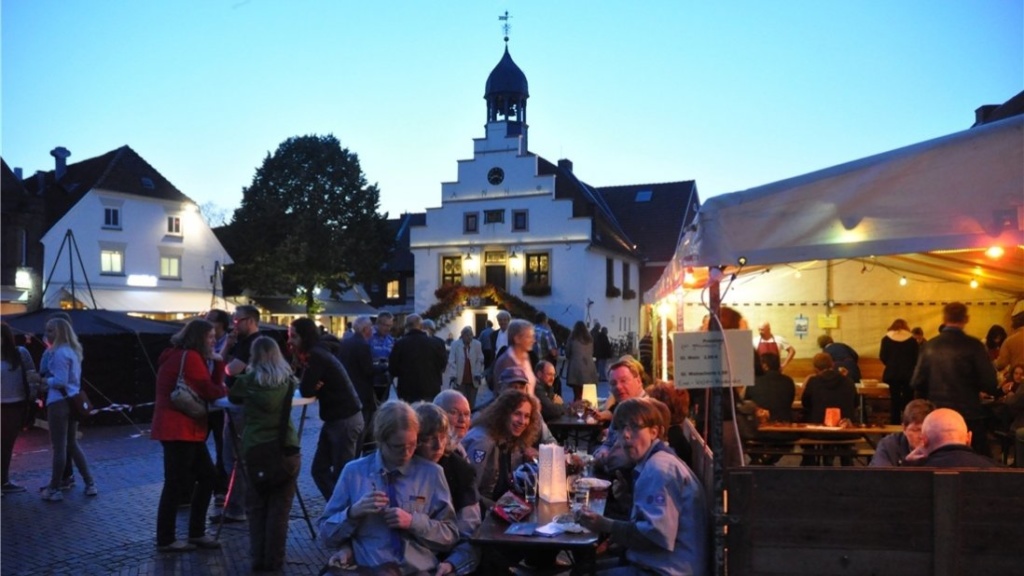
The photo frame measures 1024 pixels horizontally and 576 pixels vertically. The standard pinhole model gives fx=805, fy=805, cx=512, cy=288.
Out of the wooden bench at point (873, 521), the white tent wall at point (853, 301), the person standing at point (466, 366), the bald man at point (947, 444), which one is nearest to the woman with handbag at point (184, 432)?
the wooden bench at point (873, 521)

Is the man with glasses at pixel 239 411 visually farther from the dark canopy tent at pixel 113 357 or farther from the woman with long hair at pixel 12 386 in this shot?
the dark canopy tent at pixel 113 357

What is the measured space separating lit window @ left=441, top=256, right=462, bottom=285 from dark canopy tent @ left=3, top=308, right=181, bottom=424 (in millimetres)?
20814

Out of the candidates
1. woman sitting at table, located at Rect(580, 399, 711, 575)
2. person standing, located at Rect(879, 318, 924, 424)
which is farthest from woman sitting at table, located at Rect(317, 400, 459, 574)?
person standing, located at Rect(879, 318, 924, 424)

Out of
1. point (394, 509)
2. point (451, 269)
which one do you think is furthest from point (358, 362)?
point (451, 269)

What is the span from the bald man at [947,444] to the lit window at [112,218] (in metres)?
35.3

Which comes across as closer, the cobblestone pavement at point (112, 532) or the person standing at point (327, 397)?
the cobblestone pavement at point (112, 532)

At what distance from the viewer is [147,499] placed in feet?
26.2

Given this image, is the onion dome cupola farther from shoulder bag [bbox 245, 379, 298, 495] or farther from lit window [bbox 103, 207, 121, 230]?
shoulder bag [bbox 245, 379, 298, 495]

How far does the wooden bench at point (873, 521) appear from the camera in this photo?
310cm

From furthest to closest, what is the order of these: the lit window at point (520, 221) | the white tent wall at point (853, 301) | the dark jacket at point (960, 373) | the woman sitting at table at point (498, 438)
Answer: the lit window at point (520, 221) < the white tent wall at point (853, 301) < the dark jacket at point (960, 373) < the woman sitting at table at point (498, 438)

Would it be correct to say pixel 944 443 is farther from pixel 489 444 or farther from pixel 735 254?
pixel 489 444

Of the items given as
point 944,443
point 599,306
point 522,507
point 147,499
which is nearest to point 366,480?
point 522,507

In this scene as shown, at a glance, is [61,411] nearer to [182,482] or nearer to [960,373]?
[182,482]

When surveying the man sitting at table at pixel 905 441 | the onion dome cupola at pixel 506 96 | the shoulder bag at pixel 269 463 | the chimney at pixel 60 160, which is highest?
the onion dome cupola at pixel 506 96
